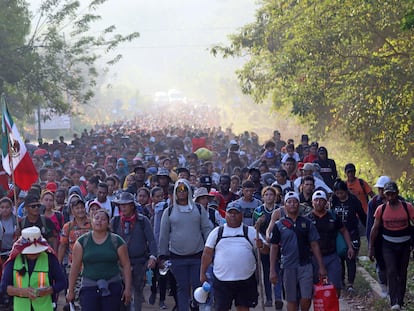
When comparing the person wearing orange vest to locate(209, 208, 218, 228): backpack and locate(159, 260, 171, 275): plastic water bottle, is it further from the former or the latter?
locate(209, 208, 218, 228): backpack

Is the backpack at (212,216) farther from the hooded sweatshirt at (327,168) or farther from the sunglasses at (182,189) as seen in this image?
the hooded sweatshirt at (327,168)

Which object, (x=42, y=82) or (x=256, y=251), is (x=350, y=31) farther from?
(x=42, y=82)

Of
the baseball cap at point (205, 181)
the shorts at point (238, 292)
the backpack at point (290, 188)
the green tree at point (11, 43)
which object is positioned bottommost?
the shorts at point (238, 292)

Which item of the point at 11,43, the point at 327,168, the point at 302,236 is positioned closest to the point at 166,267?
the point at 302,236

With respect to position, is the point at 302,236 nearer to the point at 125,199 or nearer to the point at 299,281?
the point at 299,281

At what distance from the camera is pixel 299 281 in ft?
32.3

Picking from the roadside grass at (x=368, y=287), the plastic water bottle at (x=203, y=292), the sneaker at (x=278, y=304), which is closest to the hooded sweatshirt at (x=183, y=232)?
the plastic water bottle at (x=203, y=292)

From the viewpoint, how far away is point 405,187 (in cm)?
2464

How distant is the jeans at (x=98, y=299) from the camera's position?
28.2ft

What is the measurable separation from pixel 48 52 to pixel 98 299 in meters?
27.8

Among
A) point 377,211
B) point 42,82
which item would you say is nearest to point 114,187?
point 377,211

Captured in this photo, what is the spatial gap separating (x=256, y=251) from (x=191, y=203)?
1.28m

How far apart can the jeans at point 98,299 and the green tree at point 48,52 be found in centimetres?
2199

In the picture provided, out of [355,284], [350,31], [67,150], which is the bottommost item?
[355,284]
